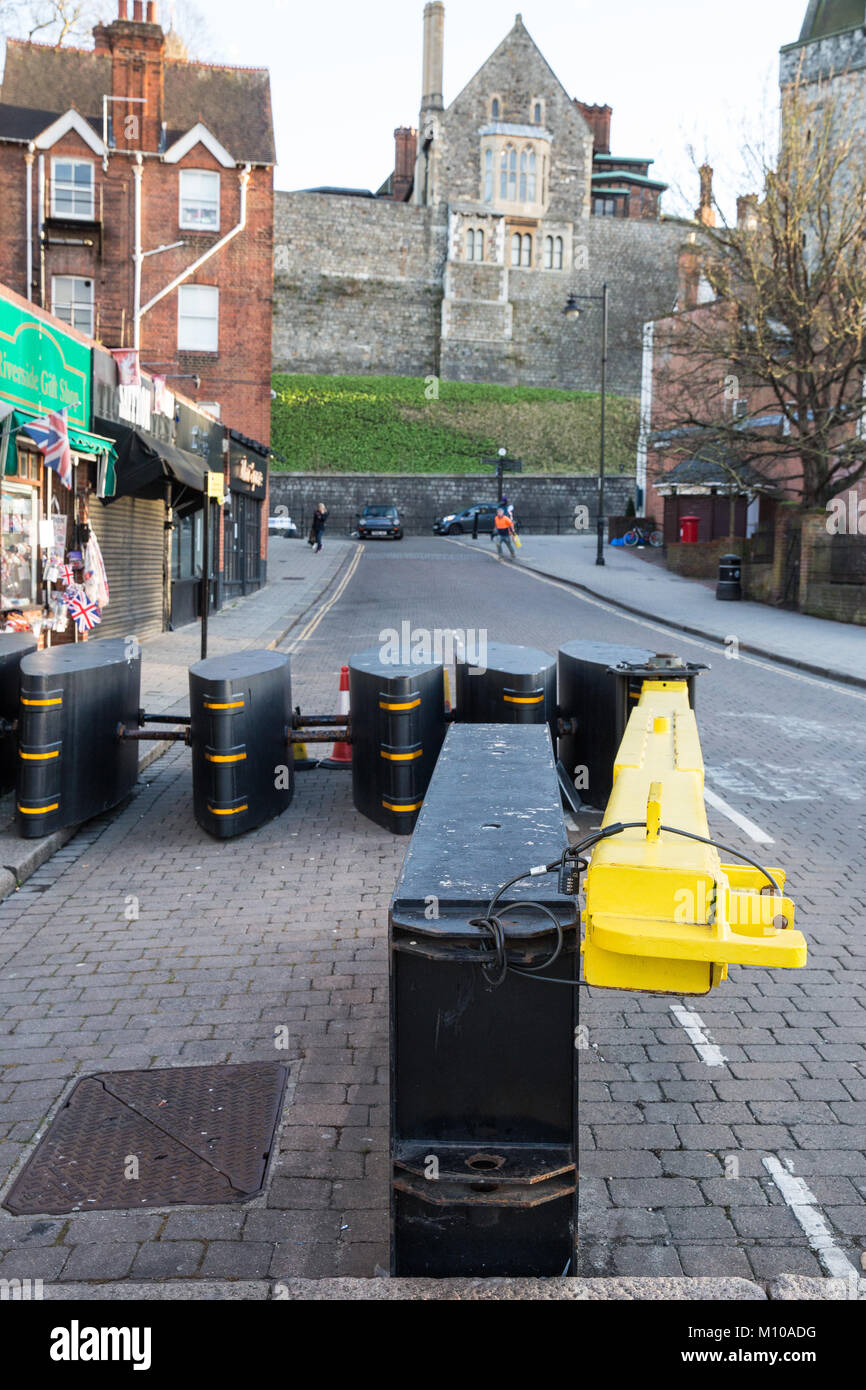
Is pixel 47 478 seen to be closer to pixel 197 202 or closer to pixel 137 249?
pixel 137 249

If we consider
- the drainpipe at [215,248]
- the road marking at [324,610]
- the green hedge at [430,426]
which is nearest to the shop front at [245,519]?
the road marking at [324,610]

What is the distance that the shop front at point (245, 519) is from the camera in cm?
2727

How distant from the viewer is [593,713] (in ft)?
30.6

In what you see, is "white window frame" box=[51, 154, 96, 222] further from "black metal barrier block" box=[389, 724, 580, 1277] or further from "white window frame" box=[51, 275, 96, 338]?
"black metal barrier block" box=[389, 724, 580, 1277]

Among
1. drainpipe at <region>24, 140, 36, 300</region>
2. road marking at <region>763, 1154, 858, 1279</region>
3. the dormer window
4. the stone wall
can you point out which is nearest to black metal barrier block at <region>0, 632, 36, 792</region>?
road marking at <region>763, 1154, 858, 1279</region>

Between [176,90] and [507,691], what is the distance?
32269 mm

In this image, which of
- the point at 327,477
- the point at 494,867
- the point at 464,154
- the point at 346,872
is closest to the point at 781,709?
the point at 346,872

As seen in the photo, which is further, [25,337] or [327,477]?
[327,477]

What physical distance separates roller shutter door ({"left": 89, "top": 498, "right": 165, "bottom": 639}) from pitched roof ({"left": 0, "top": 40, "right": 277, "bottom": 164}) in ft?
59.1

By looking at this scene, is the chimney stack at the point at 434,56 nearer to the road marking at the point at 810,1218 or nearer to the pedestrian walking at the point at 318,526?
the pedestrian walking at the point at 318,526
